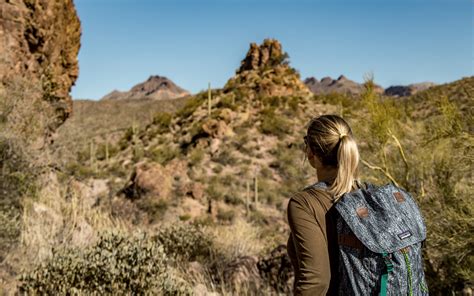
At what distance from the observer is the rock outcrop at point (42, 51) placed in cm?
729

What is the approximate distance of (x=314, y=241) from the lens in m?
1.75

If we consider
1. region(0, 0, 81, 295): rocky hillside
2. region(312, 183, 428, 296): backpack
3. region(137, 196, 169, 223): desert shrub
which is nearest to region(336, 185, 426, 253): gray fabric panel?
region(312, 183, 428, 296): backpack

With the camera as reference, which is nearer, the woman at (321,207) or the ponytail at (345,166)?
the woman at (321,207)

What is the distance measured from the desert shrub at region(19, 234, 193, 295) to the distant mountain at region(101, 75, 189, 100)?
91928 mm

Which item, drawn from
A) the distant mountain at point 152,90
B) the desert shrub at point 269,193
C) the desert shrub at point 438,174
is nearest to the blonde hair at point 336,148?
the desert shrub at point 438,174

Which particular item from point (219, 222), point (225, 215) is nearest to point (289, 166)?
point (225, 215)

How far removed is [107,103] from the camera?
53.6m

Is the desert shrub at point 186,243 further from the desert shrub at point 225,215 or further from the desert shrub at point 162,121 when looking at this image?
the desert shrub at point 162,121

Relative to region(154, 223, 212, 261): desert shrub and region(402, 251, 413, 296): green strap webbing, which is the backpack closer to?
region(402, 251, 413, 296): green strap webbing

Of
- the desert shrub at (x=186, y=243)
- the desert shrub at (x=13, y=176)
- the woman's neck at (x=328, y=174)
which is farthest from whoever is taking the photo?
the desert shrub at (x=186, y=243)

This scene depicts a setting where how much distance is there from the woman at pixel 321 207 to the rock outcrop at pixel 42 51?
5.82 meters

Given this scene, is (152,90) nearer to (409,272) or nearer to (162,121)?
(162,121)

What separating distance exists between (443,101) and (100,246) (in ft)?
14.3

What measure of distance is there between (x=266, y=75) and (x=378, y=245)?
28.7m
